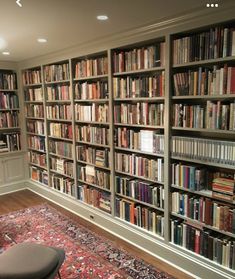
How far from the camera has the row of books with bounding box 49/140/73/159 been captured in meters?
4.05

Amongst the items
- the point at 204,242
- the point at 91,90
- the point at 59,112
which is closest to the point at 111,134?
the point at 91,90

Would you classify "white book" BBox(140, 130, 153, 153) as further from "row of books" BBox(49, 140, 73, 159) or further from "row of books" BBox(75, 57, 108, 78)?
"row of books" BBox(49, 140, 73, 159)

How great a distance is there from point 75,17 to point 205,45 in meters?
1.18

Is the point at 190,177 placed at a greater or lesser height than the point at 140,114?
lesser

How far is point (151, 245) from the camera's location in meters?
2.93

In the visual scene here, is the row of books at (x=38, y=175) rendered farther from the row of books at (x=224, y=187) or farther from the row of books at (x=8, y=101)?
the row of books at (x=224, y=187)

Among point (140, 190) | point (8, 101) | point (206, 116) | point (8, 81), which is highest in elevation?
point (8, 81)

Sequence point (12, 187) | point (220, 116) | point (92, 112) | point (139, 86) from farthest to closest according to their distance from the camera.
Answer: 1. point (12, 187)
2. point (92, 112)
3. point (139, 86)
4. point (220, 116)

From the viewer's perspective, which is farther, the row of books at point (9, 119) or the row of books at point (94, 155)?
the row of books at point (9, 119)

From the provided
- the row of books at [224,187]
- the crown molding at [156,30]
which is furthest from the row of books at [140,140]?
the crown molding at [156,30]

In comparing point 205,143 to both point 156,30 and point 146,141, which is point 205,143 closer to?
point 146,141

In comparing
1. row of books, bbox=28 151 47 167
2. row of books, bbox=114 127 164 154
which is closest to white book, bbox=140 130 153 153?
row of books, bbox=114 127 164 154

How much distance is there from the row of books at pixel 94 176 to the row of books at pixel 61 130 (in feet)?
1.79

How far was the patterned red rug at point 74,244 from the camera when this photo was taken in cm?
259
